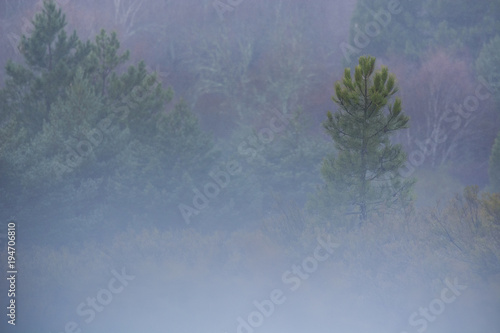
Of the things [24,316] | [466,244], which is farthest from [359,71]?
[24,316]

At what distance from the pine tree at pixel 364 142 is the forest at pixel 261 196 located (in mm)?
51

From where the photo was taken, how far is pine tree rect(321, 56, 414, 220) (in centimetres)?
1519

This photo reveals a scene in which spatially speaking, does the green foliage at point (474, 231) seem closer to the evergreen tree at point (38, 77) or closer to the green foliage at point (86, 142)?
the green foliage at point (86, 142)

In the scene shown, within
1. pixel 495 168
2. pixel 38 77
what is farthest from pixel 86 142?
pixel 495 168

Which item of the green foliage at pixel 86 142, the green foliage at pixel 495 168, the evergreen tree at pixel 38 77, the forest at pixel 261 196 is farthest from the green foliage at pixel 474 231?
the evergreen tree at pixel 38 77

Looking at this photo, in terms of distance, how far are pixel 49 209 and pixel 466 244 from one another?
13.0 meters

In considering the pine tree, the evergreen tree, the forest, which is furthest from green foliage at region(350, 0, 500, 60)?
the pine tree

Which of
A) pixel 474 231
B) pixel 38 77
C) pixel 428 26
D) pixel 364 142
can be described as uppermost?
pixel 428 26

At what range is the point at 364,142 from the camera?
1652 centimetres

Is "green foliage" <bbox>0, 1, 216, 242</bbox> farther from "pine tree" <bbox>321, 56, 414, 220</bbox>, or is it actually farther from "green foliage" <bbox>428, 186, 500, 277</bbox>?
"green foliage" <bbox>428, 186, 500, 277</bbox>

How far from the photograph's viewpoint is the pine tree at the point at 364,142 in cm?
1519

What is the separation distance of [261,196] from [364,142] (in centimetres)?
890

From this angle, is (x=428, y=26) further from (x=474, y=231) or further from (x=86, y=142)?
(x=474, y=231)

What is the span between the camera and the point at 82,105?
838 inches
